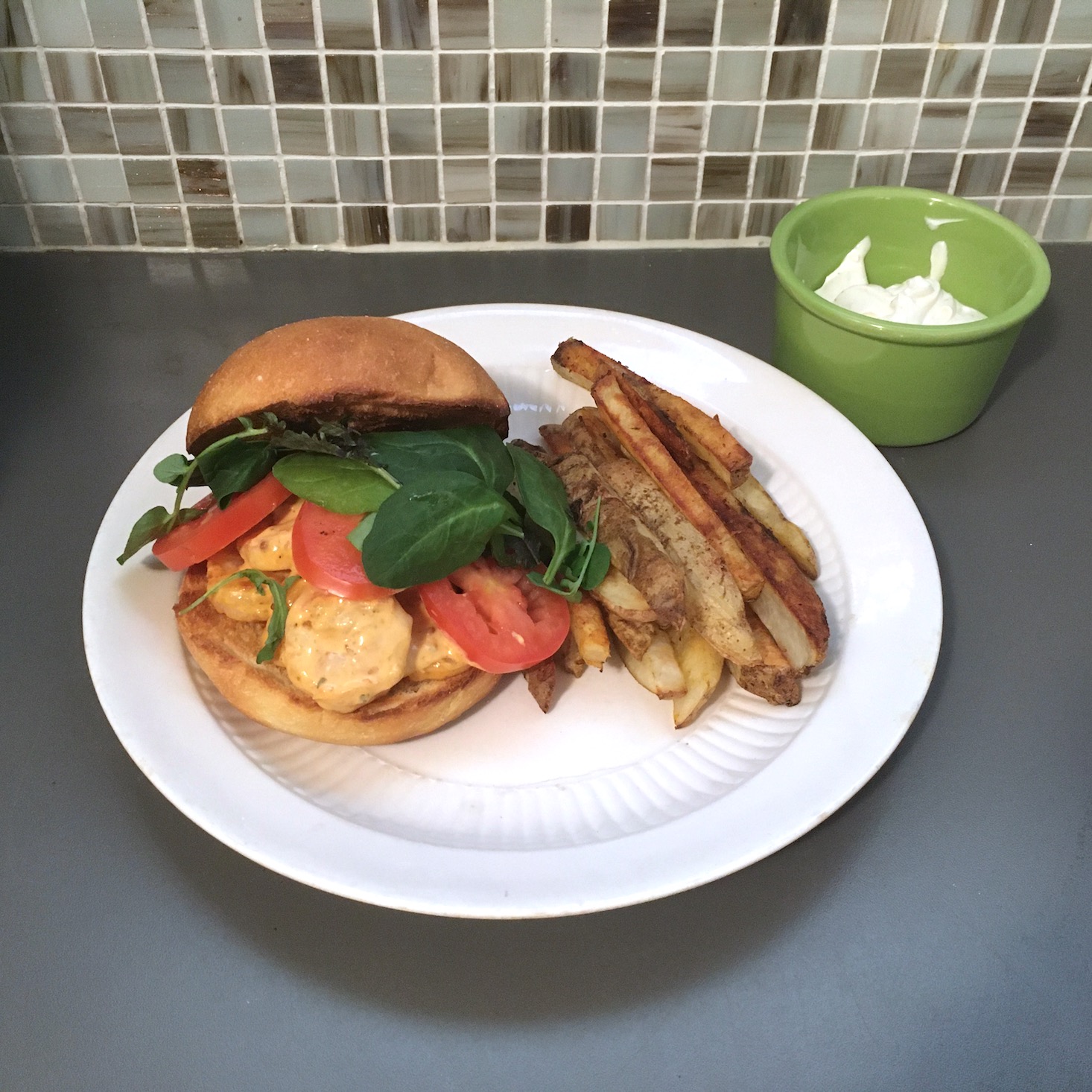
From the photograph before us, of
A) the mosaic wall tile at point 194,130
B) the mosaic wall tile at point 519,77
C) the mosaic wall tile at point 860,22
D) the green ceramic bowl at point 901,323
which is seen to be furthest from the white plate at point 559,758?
the mosaic wall tile at point 519,77

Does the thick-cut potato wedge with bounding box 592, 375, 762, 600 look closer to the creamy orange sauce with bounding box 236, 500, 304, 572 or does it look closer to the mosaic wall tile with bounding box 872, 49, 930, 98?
the creamy orange sauce with bounding box 236, 500, 304, 572

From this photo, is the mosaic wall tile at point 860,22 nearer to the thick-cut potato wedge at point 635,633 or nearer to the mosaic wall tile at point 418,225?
the mosaic wall tile at point 418,225

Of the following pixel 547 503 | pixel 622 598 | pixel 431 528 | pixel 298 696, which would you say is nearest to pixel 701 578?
pixel 622 598

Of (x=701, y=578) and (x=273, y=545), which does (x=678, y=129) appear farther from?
(x=273, y=545)

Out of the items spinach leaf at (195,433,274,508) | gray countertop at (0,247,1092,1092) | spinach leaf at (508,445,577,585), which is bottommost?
gray countertop at (0,247,1092,1092)

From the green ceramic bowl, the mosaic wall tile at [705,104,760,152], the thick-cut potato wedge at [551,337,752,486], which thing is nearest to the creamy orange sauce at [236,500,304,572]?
the thick-cut potato wedge at [551,337,752,486]

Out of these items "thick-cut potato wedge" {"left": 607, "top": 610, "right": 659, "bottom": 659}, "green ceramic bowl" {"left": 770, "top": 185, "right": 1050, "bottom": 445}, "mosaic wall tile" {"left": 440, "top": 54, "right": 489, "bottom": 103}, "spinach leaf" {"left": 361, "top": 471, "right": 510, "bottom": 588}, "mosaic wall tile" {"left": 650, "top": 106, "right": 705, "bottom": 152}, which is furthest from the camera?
"mosaic wall tile" {"left": 650, "top": 106, "right": 705, "bottom": 152}

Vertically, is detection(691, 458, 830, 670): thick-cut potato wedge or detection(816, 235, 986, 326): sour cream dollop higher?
detection(816, 235, 986, 326): sour cream dollop
